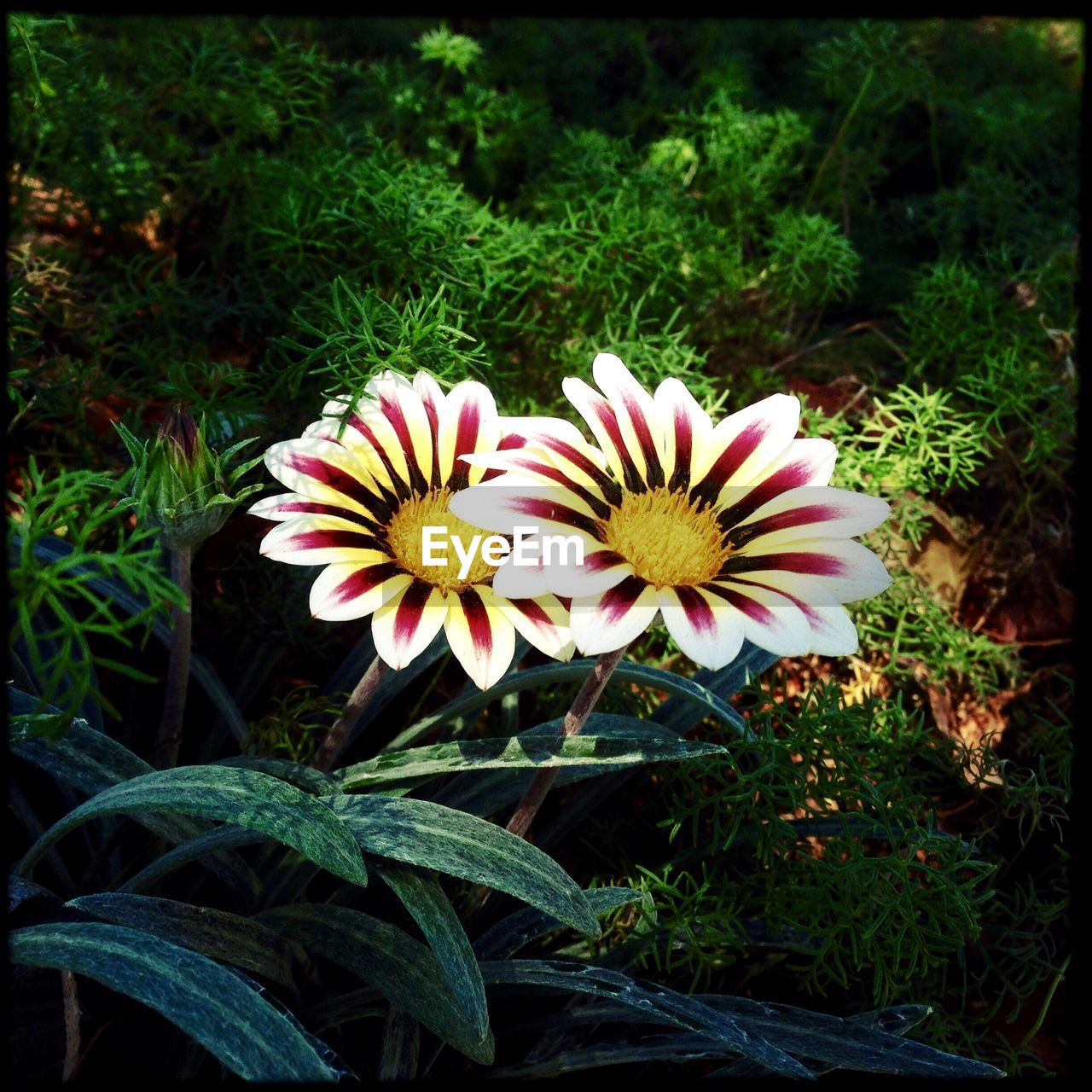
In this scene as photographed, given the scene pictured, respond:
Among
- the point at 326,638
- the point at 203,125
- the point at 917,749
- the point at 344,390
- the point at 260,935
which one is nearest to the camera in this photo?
the point at 260,935

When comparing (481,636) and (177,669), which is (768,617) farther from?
(177,669)

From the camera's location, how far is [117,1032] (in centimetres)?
109

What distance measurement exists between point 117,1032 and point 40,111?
1166mm

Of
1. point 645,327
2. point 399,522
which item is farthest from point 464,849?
point 645,327

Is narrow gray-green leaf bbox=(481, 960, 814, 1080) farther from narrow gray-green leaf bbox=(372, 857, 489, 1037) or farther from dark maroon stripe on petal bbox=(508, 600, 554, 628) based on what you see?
dark maroon stripe on petal bbox=(508, 600, 554, 628)

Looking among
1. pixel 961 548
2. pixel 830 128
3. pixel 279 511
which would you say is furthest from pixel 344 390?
pixel 830 128

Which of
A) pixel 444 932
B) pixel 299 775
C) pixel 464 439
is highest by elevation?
pixel 464 439

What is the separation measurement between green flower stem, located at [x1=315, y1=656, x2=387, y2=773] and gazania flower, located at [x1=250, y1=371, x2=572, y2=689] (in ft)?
0.24

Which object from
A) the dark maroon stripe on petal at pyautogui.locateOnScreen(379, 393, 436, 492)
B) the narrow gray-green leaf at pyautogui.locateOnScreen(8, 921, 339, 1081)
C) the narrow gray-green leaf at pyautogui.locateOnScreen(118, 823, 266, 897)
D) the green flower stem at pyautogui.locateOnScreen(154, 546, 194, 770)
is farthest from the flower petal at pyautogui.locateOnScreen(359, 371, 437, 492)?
the narrow gray-green leaf at pyautogui.locateOnScreen(8, 921, 339, 1081)

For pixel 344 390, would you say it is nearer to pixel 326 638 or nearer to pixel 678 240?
pixel 326 638

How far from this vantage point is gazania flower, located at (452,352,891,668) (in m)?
0.79

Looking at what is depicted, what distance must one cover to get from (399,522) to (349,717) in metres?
0.21

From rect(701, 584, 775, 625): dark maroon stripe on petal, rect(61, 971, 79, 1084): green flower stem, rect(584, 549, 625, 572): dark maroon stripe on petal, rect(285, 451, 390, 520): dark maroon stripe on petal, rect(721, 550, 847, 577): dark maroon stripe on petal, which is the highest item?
rect(285, 451, 390, 520): dark maroon stripe on petal

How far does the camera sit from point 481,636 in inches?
34.2
